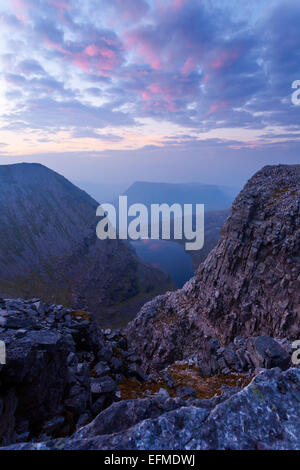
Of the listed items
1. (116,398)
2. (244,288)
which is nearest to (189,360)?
(244,288)

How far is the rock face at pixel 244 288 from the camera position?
41031 millimetres

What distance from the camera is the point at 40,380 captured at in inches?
561

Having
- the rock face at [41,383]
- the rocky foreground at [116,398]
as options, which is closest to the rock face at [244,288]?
the rocky foreground at [116,398]

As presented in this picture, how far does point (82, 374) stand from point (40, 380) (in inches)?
189

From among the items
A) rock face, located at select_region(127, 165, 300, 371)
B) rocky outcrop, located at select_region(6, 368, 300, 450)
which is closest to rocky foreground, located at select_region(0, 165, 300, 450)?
rocky outcrop, located at select_region(6, 368, 300, 450)

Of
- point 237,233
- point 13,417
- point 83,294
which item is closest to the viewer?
point 13,417

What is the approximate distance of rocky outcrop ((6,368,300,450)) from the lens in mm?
6285

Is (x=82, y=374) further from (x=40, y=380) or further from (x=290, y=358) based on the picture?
(x=290, y=358)

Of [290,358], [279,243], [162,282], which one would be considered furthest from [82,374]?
[162,282]

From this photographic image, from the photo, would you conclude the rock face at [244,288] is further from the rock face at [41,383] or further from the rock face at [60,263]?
the rock face at [60,263]

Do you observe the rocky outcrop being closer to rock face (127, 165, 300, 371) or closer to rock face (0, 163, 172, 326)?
rock face (127, 165, 300, 371)

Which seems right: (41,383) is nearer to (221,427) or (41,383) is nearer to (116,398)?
(116,398)

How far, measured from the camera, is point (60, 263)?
164 meters

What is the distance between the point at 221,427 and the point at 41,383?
11.6 meters
